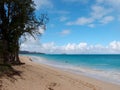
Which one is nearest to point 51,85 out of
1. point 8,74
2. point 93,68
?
point 8,74

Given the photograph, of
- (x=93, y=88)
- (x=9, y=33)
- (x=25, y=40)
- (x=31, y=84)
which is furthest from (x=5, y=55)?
(x=93, y=88)

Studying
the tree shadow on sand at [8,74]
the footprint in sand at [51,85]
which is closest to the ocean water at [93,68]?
the footprint in sand at [51,85]

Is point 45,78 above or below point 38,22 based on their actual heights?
below

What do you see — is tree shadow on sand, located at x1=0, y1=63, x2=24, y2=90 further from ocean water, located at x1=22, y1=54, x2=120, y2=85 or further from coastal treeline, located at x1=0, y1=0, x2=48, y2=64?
ocean water, located at x1=22, y1=54, x2=120, y2=85

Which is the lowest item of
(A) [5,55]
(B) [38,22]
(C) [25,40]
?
(A) [5,55]

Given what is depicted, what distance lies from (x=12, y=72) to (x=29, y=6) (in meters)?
5.80

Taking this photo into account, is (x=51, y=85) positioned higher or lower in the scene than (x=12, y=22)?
lower

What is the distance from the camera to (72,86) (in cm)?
1566

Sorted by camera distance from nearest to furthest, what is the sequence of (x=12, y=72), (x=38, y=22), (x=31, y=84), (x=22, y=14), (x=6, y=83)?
(x=6, y=83) → (x=31, y=84) → (x=12, y=72) → (x=22, y=14) → (x=38, y=22)

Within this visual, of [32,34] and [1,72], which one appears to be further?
[32,34]

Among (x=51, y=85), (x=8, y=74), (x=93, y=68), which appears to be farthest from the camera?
(x=93, y=68)

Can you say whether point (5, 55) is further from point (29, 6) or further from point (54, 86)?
point (54, 86)

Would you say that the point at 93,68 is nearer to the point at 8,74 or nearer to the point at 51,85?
the point at 51,85

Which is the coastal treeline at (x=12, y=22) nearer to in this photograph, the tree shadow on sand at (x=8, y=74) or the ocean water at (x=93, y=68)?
the tree shadow on sand at (x=8, y=74)
